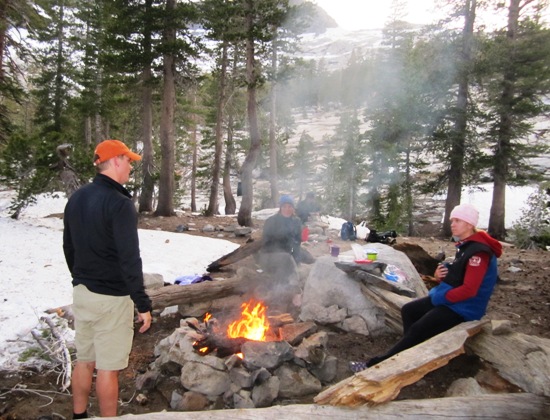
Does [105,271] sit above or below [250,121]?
below

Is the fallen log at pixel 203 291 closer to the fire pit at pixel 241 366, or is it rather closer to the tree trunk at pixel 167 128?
the fire pit at pixel 241 366

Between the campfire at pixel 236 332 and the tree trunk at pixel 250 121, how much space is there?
10.4 meters

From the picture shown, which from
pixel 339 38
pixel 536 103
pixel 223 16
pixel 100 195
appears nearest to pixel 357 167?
pixel 536 103

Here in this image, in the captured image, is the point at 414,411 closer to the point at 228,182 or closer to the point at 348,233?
the point at 348,233

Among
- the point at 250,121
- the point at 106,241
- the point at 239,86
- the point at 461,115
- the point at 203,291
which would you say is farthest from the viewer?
the point at 461,115

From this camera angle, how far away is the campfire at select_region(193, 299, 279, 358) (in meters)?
4.65

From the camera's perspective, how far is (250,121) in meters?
16.0

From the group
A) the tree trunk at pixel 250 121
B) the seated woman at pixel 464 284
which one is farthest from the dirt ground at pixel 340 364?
the tree trunk at pixel 250 121

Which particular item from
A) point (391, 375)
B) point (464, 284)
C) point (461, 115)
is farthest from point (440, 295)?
point (461, 115)

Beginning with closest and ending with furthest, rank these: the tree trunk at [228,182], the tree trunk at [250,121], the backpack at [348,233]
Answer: the backpack at [348,233] → the tree trunk at [250,121] → the tree trunk at [228,182]

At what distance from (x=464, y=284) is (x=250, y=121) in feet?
43.5

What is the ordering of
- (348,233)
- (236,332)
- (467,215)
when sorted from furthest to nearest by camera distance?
(348,233), (236,332), (467,215)

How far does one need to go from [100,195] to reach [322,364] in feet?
10.9

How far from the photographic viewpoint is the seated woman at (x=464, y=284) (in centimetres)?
405
